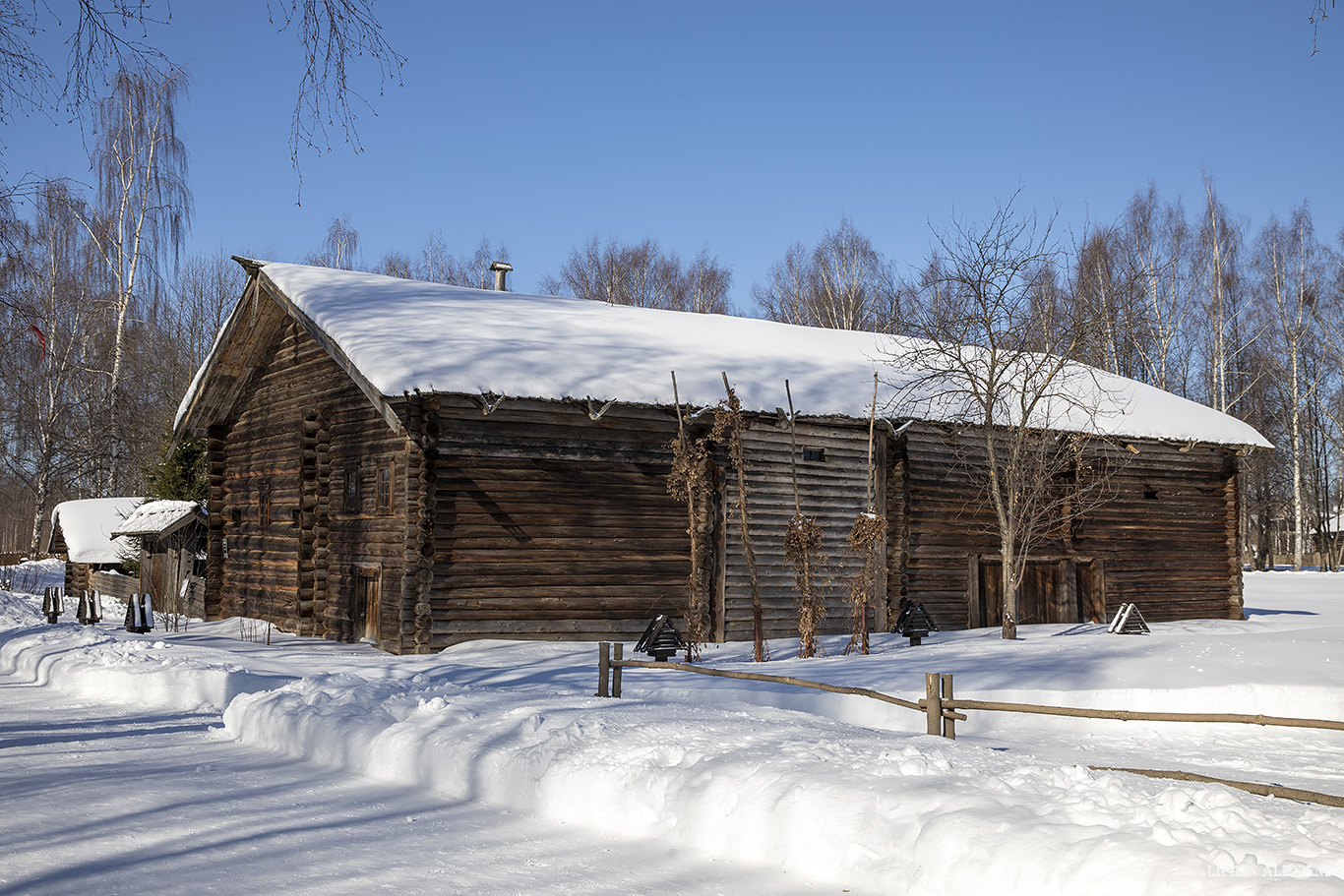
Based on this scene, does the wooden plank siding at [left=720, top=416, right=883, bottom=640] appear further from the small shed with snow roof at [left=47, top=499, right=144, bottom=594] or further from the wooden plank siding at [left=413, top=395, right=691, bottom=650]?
the small shed with snow roof at [left=47, top=499, right=144, bottom=594]

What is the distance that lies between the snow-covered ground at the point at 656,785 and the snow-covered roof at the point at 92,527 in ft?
73.3

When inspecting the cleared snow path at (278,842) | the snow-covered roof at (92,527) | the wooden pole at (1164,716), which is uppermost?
the snow-covered roof at (92,527)

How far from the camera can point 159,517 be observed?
86.9 feet

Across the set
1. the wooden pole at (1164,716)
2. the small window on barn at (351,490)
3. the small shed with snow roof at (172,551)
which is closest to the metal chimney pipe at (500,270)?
the small window on barn at (351,490)

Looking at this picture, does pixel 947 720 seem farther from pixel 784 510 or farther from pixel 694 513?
pixel 784 510

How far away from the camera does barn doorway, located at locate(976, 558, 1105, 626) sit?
839 inches

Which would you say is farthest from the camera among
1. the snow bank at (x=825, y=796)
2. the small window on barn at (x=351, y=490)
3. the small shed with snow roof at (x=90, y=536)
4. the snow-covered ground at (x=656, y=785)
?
the small shed with snow roof at (x=90, y=536)

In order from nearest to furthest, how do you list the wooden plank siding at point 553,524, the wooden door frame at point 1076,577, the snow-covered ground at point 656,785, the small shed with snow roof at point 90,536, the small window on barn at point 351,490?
the snow-covered ground at point 656,785
the wooden plank siding at point 553,524
the small window on barn at point 351,490
the wooden door frame at point 1076,577
the small shed with snow roof at point 90,536

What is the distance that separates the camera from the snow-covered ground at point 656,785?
5.21 m

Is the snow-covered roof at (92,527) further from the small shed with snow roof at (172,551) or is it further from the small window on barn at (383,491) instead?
the small window on barn at (383,491)

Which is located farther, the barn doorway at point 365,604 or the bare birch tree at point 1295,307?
the bare birch tree at point 1295,307

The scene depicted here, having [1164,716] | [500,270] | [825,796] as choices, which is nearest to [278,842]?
[825,796]

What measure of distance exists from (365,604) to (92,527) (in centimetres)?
2041

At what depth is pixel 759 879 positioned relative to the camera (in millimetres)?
5664
